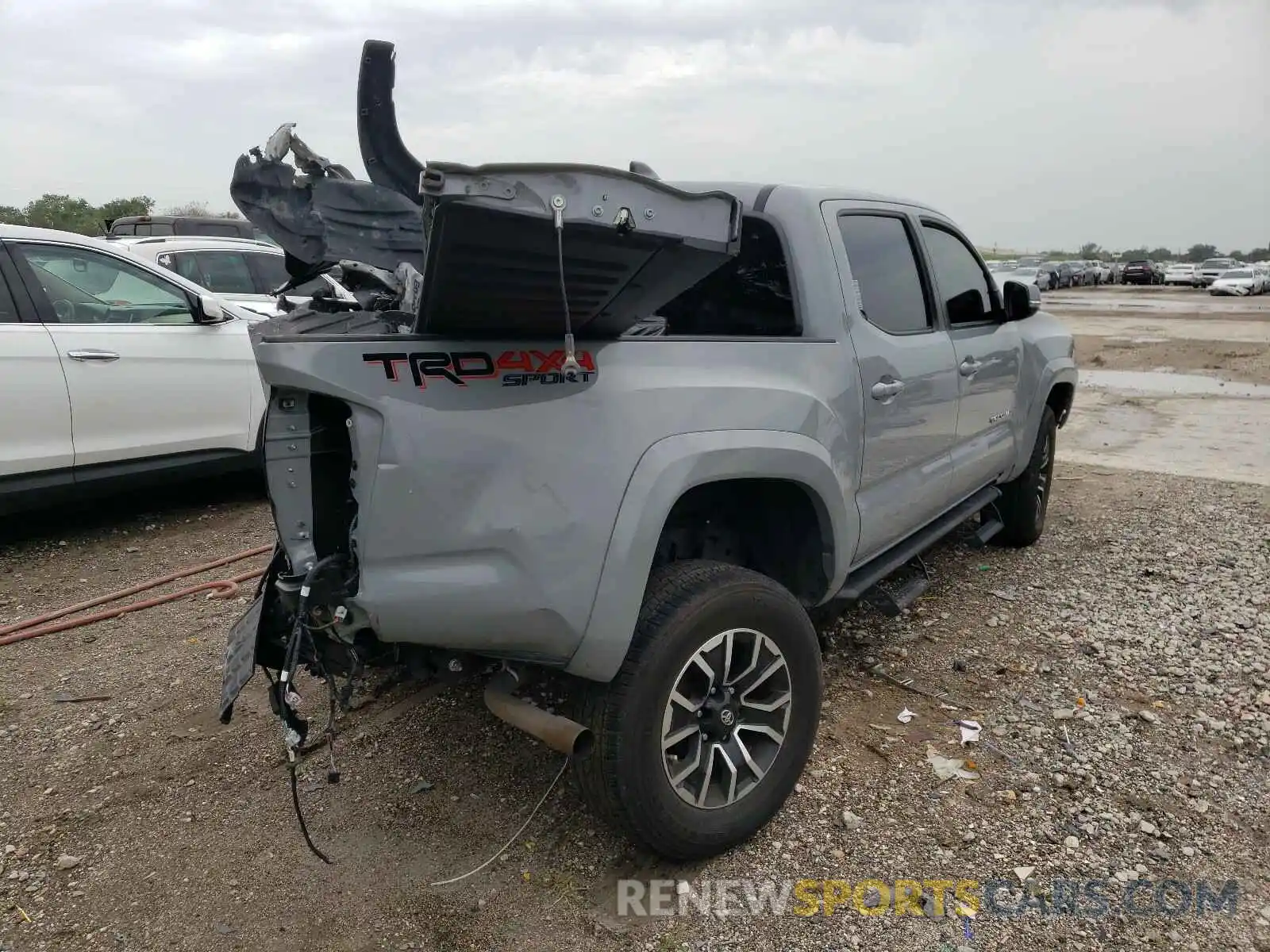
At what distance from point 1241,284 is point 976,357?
40755 mm

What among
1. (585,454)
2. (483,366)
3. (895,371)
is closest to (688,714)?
(585,454)

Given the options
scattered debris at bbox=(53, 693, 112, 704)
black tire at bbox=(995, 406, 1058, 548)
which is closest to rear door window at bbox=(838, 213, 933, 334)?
black tire at bbox=(995, 406, 1058, 548)

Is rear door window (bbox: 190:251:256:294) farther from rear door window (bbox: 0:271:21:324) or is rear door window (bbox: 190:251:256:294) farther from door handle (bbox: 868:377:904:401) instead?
door handle (bbox: 868:377:904:401)

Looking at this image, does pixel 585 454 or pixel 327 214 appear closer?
pixel 585 454

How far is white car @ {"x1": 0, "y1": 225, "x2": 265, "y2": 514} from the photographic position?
5.03 metres

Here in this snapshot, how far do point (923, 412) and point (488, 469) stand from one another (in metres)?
2.10

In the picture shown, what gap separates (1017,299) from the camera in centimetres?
466

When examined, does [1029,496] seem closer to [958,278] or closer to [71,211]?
[958,278]

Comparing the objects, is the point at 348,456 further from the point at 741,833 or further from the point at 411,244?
the point at 741,833

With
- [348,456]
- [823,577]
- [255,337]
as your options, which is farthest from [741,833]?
[255,337]

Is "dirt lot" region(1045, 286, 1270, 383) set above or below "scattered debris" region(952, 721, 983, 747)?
above

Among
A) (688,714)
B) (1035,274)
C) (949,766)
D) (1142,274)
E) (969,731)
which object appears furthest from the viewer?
(1142,274)

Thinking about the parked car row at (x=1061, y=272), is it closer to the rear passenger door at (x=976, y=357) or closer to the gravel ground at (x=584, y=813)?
the rear passenger door at (x=976, y=357)

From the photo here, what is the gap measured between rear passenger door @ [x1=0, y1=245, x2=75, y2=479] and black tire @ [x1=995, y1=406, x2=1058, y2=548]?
5.36 metres
